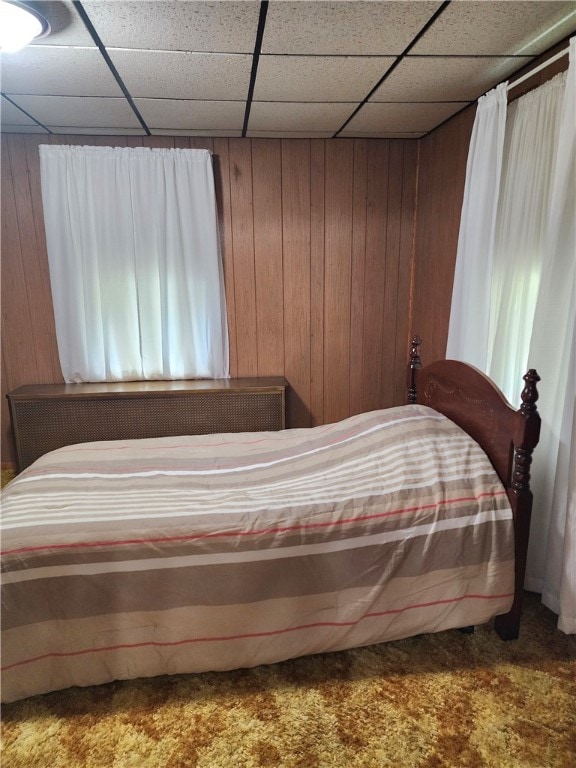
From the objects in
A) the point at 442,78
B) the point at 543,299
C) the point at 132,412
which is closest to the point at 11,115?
the point at 132,412

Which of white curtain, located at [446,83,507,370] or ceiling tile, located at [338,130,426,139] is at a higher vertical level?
ceiling tile, located at [338,130,426,139]

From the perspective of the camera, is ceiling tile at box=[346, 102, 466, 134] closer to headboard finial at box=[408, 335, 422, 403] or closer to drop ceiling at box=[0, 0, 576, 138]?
drop ceiling at box=[0, 0, 576, 138]

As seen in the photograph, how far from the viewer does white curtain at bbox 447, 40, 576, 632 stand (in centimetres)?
177

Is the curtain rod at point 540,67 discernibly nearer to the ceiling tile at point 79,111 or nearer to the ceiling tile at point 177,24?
the ceiling tile at point 177,24

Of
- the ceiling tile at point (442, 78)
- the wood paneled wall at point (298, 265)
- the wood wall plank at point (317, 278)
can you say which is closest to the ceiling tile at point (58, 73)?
the wood paneled wall at point (298, 265)

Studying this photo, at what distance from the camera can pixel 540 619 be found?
192 centimetres

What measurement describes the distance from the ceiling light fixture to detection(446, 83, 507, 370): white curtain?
1885 mm

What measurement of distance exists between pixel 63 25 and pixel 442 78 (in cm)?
160

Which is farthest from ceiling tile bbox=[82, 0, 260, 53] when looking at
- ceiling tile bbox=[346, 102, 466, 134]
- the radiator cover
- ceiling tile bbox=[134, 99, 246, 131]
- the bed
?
the radiator cover

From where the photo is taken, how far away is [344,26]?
5.57 feet

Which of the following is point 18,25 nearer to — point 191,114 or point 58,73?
point 58,73

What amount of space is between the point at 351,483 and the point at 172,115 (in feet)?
7.54

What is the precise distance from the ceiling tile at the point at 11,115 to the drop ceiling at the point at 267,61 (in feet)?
0.03

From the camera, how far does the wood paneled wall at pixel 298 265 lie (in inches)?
127
